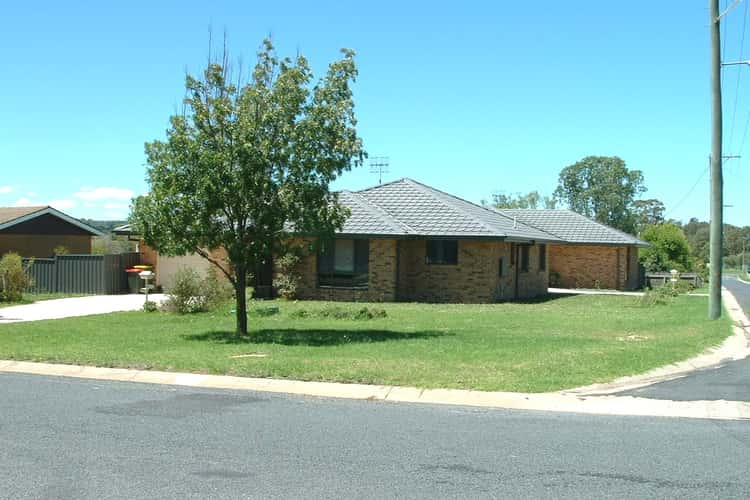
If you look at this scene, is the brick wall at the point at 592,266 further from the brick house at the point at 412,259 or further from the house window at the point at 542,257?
the brick house at the point at 412,259

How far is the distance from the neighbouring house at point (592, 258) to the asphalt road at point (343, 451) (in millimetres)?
33068

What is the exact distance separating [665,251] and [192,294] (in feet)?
132

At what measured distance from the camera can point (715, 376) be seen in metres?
11.2

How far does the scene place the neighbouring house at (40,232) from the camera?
3512 centimetres

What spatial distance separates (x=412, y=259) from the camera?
2895 cm

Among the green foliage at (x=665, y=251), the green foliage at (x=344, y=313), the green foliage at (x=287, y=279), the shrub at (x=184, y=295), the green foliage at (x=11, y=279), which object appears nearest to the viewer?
the green foliage at (x=344, y=313)

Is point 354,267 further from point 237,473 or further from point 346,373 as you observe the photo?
point 237,473

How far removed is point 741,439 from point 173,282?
17560mm

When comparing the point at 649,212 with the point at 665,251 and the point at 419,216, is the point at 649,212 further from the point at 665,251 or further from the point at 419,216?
the point at 419,216

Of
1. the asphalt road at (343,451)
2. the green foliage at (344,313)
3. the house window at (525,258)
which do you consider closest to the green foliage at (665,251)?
the house window at (525,258)

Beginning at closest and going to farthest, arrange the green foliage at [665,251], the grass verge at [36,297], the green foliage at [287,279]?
the grass verge at [36,297] → the green foliage at [287,279] → the green foliage at [665,251]

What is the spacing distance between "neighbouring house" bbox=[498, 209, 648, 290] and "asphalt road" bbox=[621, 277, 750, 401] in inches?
1162

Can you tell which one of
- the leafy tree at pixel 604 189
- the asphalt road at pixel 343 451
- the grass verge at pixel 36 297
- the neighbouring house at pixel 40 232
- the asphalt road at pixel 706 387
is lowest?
the grass verge at pixel 36 297

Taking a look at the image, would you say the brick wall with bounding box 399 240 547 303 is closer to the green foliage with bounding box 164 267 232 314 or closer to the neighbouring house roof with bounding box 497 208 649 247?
the green foliage with bounding box 164 267 232 314
